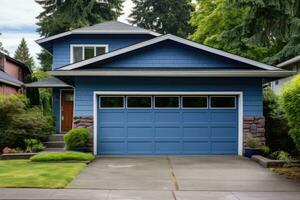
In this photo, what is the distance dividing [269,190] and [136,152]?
8.13m

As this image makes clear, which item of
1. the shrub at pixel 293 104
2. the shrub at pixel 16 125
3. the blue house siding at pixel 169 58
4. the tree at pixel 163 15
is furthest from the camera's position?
the tree at pixel 163 15

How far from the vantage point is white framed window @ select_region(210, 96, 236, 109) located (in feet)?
57.3

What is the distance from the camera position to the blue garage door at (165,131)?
17344 millimetres

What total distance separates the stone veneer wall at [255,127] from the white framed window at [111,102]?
190 inches

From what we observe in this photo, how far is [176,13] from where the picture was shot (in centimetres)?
5188

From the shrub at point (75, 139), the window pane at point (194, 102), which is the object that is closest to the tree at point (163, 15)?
the window pane at point (194, 102)

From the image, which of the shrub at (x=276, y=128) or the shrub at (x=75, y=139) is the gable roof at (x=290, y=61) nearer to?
the shrub at (x=276, y=128)

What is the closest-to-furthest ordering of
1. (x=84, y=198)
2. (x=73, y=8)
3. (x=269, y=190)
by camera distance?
1. (x=84, y=198)
2. (x=269, y=190)
3. (x=73, y=8)

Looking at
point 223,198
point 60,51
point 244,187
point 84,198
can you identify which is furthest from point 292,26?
point 60,51

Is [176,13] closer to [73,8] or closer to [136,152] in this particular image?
[73,8]

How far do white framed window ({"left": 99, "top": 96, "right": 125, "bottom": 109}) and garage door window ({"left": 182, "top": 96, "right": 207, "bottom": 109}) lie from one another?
7.91 ft

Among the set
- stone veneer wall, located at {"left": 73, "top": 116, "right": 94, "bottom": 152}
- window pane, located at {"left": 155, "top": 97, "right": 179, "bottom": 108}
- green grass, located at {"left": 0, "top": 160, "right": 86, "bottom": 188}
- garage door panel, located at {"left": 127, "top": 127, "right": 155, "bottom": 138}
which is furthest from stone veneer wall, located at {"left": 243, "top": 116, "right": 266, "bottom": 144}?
green grass, located at {"left": 0, "top": 160, "right": 86, "bottom": 188}

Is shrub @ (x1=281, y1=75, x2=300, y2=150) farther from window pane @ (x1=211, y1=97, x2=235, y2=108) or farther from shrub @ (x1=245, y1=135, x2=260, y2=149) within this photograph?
window pane @ (x1=211, y1=97, x2=235, y2=108)

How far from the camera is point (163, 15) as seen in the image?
51406 mm
